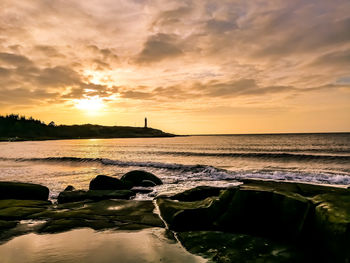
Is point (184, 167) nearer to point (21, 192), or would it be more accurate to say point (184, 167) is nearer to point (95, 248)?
point (21, 192)

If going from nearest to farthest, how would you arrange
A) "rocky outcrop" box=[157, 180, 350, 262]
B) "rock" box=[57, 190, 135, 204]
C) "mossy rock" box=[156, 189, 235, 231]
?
"rocky outcrop" box=[157, 180, 350, 262] < "mossy rock" box=[156, 189, 235, 231] < "rock" box=[57, 190, 135, 204]

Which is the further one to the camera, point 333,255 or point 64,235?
point 64,235

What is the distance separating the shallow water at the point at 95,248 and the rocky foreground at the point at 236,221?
14.4 inches

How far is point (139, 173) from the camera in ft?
51.5

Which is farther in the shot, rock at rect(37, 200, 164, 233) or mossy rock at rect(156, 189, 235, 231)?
rock at rect(37, 200, 164, 233)

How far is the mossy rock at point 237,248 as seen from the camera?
468 cm

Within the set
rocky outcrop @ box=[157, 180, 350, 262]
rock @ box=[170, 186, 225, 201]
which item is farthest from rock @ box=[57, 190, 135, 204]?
rocky outcrop @ box=[157, 180, 350, 262]

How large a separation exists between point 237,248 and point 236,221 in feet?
3.74

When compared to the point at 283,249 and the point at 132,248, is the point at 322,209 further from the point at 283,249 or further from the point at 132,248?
the point at 132,248

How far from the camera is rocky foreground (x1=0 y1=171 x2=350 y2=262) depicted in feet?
15.4

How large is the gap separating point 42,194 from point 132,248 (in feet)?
24.8

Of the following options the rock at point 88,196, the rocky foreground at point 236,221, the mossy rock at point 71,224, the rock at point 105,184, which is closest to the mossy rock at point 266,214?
the rocky foreground at point 236,221

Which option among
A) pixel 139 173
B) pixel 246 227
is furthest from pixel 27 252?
pixel 139 173

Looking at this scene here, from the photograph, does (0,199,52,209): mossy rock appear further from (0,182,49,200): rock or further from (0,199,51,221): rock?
(0,182,49,200): rock
